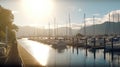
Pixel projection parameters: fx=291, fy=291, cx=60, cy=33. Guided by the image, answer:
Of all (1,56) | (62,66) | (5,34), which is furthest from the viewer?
(5,34)

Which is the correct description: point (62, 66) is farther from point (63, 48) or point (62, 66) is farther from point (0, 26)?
point (63, 48)

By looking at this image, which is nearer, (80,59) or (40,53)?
(80,59)

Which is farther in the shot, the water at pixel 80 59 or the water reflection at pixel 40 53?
the water reflection at pixel 40 53

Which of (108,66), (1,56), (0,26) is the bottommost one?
(108,66)

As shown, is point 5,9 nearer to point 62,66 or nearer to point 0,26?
point 0,26

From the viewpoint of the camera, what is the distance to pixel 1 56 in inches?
1427

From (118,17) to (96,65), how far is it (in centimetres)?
5973

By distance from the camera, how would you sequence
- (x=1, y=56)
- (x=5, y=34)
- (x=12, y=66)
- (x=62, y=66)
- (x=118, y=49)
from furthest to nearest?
(x=118, y=49) < (x=5, y=34) < (x=62, y=66) < (x=1, y=56) < (x=12, y=66)

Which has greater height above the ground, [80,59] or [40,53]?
[80,59]

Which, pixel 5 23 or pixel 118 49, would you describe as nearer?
pixel 5 23

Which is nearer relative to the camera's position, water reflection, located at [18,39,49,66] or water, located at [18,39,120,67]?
water, located at [18,39,120,67]

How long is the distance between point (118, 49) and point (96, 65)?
949 inches

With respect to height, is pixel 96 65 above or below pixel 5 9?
below

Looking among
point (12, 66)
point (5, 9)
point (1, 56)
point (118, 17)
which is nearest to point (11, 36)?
point (5, 9)
